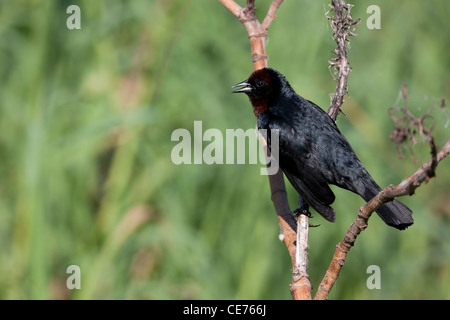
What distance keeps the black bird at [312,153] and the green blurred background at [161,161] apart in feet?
1.88

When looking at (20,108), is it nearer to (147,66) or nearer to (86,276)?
(147,66)

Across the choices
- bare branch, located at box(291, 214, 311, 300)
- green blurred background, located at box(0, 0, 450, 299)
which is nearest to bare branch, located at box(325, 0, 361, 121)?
bare branch, located at box(291, 214, 311, 300)

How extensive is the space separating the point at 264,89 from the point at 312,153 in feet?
1.23

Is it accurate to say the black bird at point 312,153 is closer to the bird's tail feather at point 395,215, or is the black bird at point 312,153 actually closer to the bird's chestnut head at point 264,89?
the bird's chestnut head at point 264,89

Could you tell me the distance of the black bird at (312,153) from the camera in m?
2.32

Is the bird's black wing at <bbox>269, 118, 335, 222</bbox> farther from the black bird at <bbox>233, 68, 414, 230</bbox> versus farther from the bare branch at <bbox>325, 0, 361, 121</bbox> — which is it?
the bare branch at <bbox>325, 0, 361, 121</bbox>

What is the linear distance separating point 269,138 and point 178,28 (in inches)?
41.4

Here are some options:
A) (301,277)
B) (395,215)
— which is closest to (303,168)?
(395,215)

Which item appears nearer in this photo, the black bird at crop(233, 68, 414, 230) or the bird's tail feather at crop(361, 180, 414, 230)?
the bird's tail feather at crop(361, 180, 414, 230)

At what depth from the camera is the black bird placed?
2324mm

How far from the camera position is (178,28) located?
10.4 feet

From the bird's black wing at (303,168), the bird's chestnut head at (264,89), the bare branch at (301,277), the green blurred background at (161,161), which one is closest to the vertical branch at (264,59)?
the bare branch at (301,277)

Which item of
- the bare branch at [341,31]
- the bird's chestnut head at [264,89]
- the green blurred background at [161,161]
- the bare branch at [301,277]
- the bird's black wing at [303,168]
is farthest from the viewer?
the green blurred background at [161,161]

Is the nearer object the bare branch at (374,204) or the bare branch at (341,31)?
the bare branch at (374,204)
